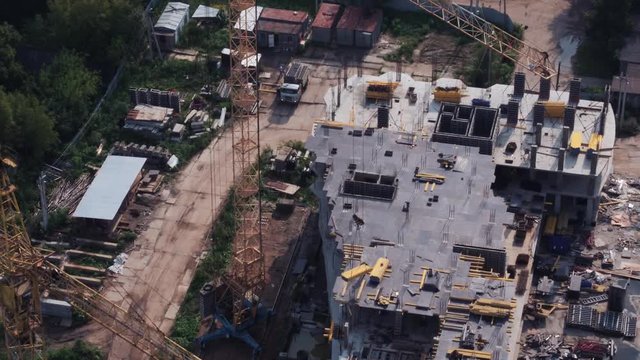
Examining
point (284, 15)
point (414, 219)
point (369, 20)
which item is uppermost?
point (284, 15)

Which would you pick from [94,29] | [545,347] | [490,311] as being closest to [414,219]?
[490,311]

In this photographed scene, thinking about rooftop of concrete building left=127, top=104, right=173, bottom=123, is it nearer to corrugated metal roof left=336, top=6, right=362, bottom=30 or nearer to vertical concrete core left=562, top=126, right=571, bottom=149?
corrugated metal roof left=336, top=6, right=362, bottom=30

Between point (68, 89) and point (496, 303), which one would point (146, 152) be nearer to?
point (68, 89)

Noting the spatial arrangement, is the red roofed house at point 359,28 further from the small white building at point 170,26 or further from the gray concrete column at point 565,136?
the gray concrete column at point 565,136

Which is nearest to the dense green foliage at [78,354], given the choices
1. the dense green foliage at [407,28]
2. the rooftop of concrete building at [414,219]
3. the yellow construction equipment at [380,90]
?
the rooftop of concrete building at [414,219]

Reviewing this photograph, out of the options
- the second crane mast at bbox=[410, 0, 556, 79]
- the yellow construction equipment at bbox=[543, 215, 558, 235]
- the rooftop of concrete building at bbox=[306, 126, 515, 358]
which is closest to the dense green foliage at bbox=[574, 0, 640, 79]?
the second crane mast at bbox=[410, 0, 556, 79]

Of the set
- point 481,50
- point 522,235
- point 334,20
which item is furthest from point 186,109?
point 522,235
